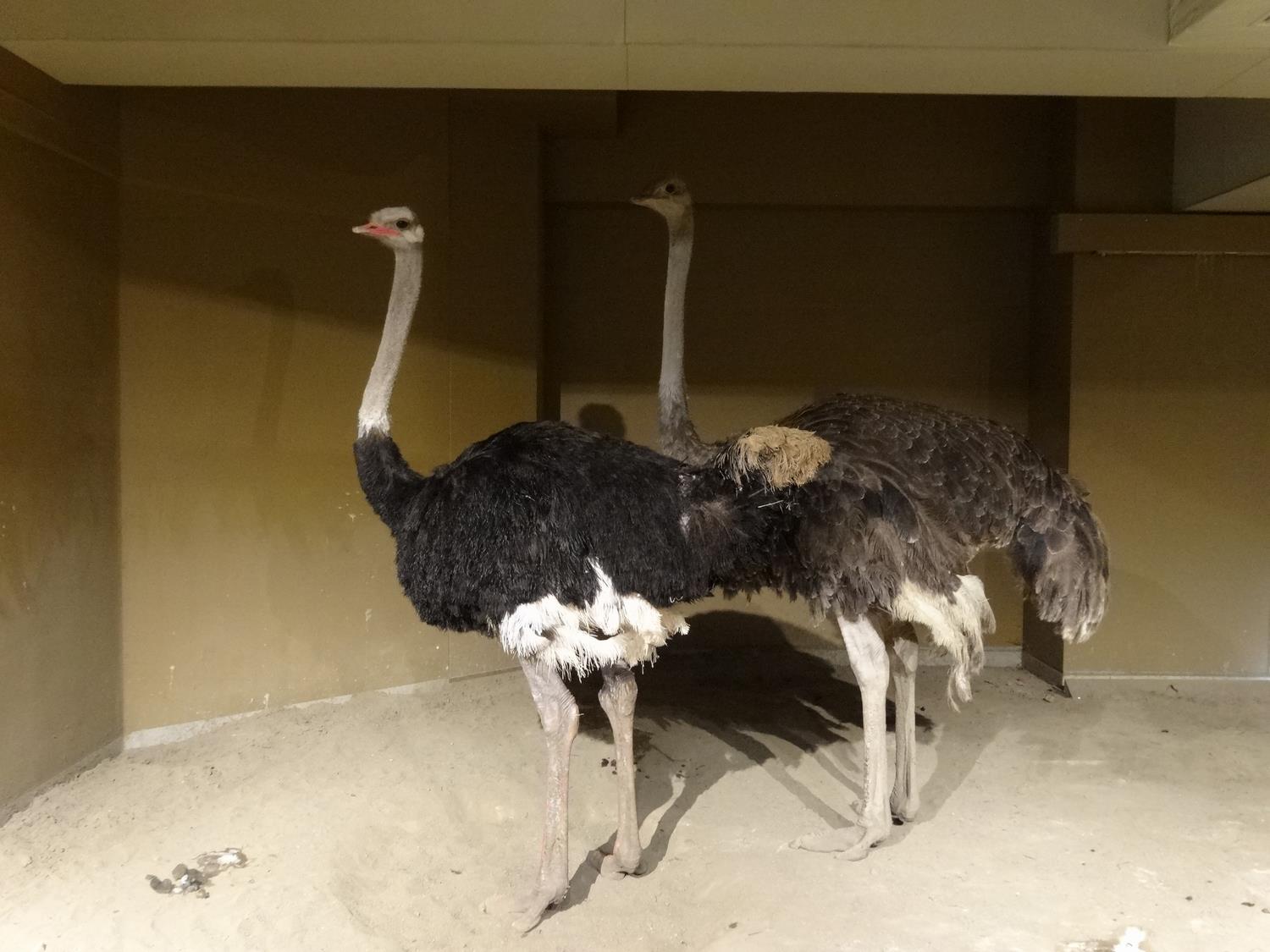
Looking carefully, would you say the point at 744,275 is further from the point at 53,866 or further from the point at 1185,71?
the point at 53,866

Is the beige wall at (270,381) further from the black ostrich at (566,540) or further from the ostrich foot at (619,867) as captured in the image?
the ostrich foot at (619,867)

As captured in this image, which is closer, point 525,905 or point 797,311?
point 525,905

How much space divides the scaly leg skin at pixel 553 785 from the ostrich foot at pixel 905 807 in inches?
49.6

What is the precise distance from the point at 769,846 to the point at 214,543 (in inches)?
97.3

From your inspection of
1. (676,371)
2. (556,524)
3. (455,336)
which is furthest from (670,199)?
(556,524)

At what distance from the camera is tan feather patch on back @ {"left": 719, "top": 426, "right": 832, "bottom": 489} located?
2906mm

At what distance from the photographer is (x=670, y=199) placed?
14.0ft

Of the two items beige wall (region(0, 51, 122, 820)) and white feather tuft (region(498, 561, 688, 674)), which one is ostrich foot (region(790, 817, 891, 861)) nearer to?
white feather tuft (region(498, 561, 688, 674))

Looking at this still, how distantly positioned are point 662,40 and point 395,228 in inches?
39.2

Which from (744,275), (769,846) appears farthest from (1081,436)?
(769,846)

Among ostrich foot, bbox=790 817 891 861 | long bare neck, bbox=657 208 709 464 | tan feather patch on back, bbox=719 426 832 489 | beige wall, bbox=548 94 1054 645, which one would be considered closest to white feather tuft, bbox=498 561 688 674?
tan feather patch on back, bbox=719 426 832 489

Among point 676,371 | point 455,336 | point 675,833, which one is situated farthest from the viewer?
point 455,336

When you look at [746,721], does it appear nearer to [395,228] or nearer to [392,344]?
[392,344]

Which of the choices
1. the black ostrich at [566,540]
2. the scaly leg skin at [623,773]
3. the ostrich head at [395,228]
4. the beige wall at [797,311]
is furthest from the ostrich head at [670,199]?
the scaly leg skin at [623,773]
